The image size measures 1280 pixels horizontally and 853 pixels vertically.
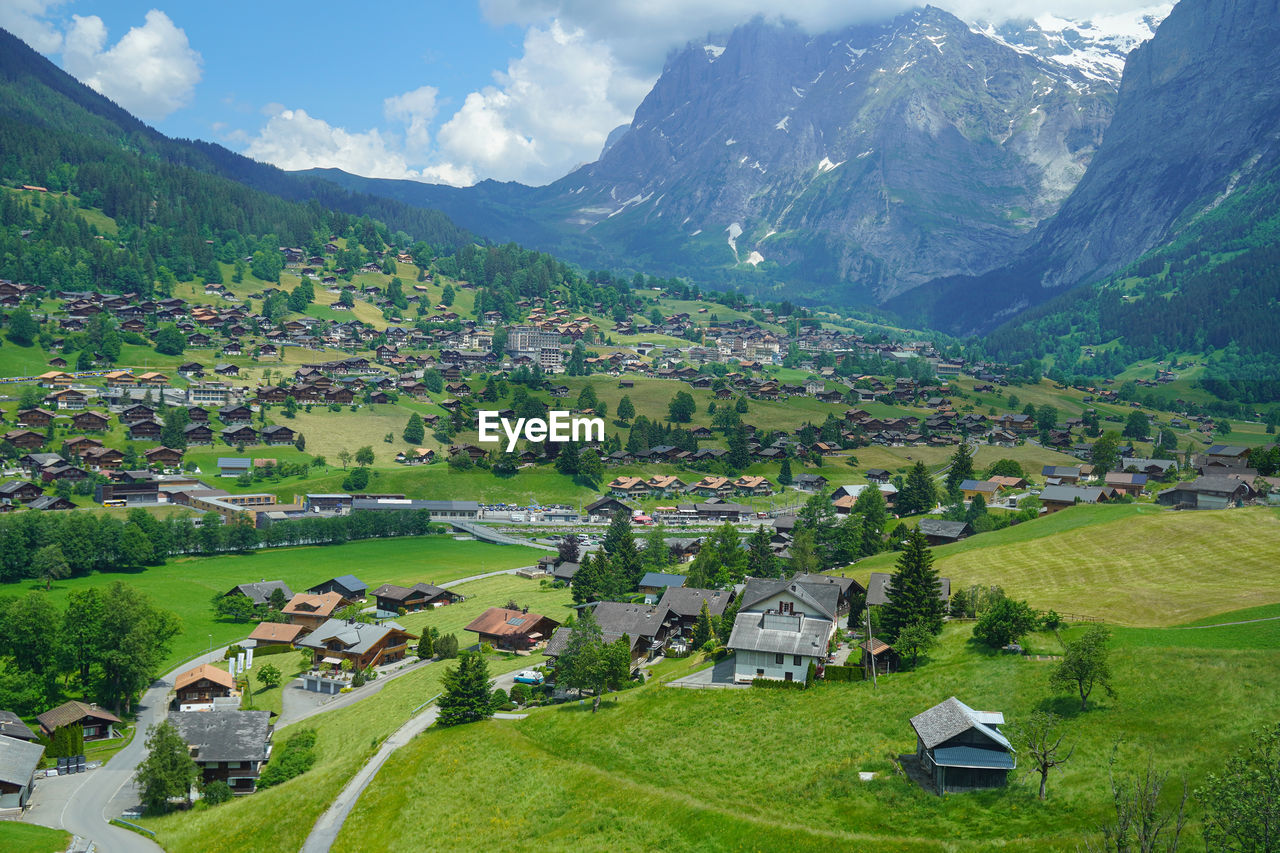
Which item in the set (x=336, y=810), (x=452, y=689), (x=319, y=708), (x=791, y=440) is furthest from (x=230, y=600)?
(x=791, y=440)

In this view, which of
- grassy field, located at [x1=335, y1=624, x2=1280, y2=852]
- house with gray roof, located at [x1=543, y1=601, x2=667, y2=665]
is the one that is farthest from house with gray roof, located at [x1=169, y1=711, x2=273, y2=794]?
house with gray roof, located at [x1=543, y1=601, x2=667, y2=665]

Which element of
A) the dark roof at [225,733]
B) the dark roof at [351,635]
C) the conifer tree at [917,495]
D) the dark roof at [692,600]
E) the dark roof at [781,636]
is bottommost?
the dark roof at [225,733]

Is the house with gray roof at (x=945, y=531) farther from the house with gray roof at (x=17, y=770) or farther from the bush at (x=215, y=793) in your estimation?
the house with gray roof at (x=17, y=770)

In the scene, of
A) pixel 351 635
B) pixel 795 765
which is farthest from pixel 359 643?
pixel 795 765

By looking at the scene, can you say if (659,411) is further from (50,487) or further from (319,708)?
(319,708)

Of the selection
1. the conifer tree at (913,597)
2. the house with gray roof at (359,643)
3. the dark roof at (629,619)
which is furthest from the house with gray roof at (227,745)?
the conifer tree at (913,597)

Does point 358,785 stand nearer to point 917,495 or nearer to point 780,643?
point 780,643

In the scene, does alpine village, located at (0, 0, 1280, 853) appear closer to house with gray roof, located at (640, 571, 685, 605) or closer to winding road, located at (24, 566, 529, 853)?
winding road, located at (24, 566, 529, 853)
